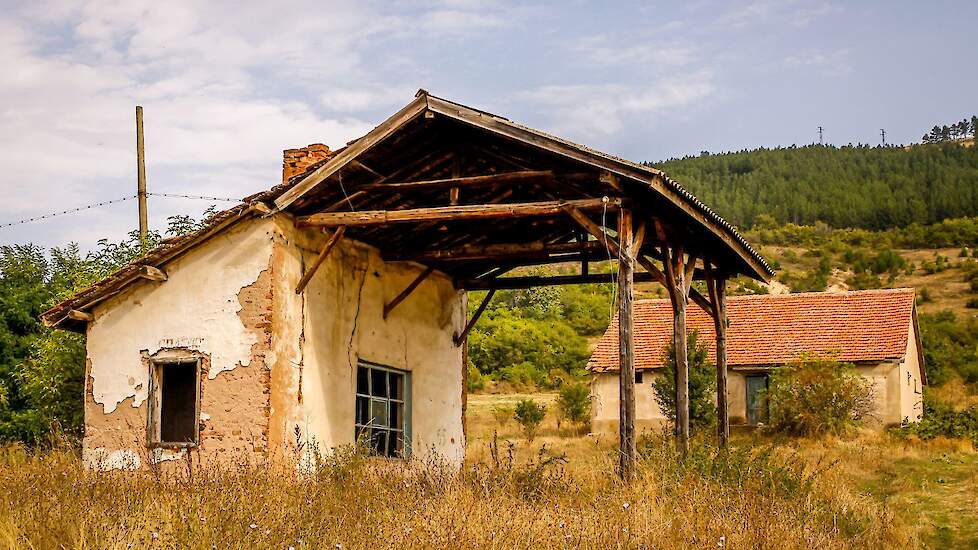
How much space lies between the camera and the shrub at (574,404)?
3403cm

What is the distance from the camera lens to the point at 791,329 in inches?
1235

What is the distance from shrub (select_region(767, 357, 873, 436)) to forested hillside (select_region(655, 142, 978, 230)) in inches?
1991

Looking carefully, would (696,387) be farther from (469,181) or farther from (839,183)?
(839,183)

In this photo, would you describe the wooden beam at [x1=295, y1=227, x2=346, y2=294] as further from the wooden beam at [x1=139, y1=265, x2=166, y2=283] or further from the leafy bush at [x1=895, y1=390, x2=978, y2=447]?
the leafy bush at [x1=895, y1=390, x2=978, y2=447]

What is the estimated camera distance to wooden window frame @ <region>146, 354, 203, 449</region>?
507 inches

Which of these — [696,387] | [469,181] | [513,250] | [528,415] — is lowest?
[528,415]

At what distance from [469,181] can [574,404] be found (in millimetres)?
22407

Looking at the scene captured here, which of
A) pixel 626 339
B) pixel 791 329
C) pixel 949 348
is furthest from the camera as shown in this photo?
pixel 949 348

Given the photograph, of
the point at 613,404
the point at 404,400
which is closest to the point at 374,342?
the point at 404,400

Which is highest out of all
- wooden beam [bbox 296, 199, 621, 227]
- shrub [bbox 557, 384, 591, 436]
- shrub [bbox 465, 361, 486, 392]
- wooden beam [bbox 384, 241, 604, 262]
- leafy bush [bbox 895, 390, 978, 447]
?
wooden beam [bbox 296, 199, 621, 227]

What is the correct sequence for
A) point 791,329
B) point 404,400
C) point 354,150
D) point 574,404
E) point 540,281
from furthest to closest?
point 574,404 < point 791,329 < point 404,400 < point 540,281 < point 354,150

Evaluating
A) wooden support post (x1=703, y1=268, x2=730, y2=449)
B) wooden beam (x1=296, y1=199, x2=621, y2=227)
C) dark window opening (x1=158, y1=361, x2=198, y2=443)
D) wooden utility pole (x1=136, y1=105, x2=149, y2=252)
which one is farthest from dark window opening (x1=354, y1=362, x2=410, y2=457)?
wooden utility pole (x1=136, y1=105, x2=149, y2=252)

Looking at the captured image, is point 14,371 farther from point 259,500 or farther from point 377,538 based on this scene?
point 377,538

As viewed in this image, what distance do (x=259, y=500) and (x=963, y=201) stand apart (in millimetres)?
76315
